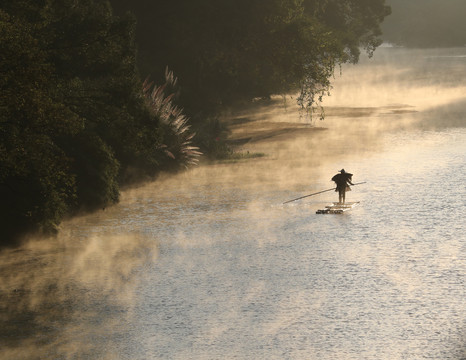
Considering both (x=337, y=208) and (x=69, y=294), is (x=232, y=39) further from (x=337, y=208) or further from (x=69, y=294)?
(x=69, y=294)

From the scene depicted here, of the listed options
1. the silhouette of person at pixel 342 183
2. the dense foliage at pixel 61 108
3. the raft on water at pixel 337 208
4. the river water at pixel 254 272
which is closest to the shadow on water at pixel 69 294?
the river water at pixel 254 272

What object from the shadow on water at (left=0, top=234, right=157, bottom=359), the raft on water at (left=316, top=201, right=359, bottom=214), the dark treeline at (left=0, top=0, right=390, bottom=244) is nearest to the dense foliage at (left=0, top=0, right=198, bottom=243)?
the dark treeline at (left=0, top=0, right=390, bottom=244)

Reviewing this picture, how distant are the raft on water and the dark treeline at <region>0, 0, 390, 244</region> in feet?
14.4

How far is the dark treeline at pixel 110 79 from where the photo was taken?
1719 cm

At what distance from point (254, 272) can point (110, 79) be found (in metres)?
7.56

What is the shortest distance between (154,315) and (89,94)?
908cm

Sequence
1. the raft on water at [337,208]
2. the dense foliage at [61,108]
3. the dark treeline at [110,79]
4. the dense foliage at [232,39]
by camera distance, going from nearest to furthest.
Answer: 1. the dense foliage at [61,108]
2. the dark treeline at [110,79]
3. the raft on water at [337,208]
4. the dense foliage at [232,39]

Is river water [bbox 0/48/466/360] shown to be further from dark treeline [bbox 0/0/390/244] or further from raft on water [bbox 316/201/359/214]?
dark treeline [bbox 0/0/390/244]

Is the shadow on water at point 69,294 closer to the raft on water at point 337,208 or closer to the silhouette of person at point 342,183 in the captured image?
the raft on water at point 337,208

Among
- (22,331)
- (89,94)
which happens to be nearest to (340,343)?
(22,331)

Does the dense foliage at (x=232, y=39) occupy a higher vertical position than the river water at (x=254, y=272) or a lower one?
higher

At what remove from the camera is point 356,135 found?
4150cm

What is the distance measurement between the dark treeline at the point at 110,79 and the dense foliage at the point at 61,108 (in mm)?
26

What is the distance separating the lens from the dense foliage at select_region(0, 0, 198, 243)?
16562 millimetres
